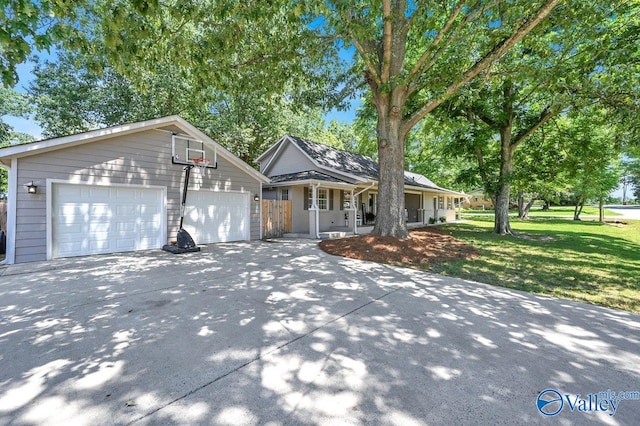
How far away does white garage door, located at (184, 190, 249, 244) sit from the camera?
10.1 m

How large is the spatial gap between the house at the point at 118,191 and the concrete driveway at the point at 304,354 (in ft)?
9.61

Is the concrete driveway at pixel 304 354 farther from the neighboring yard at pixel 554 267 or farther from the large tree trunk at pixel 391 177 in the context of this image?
the large tree trunk at pixel 391 177

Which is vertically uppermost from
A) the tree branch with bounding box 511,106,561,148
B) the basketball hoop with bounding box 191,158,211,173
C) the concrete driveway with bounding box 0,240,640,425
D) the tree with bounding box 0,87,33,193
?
the tree with bounding box 0,87,33,193

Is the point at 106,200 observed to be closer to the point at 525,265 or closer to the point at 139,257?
the point at 139,257

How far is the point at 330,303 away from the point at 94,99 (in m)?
18.9

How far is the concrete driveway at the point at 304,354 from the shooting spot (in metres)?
2.02

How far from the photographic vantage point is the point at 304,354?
2768 millimetres

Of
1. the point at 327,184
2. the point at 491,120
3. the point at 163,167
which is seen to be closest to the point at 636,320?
the point at 327,184

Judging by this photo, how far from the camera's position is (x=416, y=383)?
232cm

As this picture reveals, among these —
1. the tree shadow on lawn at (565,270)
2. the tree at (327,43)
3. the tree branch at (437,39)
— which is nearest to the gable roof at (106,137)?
the tree at (327,43)

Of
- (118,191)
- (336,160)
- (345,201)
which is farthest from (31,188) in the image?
(336,160)

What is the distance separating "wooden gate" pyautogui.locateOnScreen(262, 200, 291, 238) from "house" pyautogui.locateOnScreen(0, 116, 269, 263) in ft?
3.97

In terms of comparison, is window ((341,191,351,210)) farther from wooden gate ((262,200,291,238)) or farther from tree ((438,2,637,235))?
tree ((438,2,637,235))

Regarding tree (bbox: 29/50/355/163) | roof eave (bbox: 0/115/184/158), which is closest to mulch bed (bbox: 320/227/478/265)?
roof eave (bbox: 0/115/184/158)
